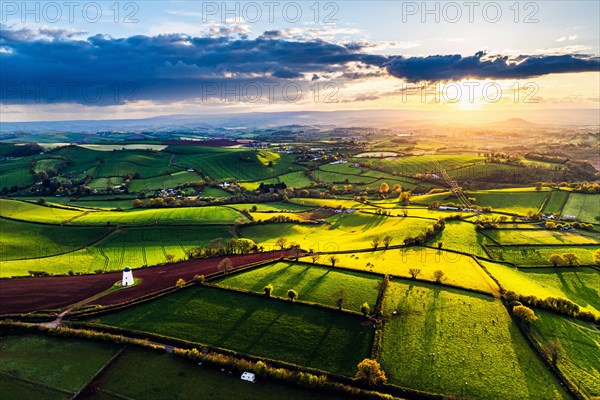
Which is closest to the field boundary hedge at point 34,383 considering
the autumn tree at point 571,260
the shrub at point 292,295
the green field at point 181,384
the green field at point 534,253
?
the green field at point 181,384

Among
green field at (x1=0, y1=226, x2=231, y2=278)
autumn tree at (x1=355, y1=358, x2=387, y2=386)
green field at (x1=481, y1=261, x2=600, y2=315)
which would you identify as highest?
green field at (x1=0, y1=226, x2=231, y2=278)

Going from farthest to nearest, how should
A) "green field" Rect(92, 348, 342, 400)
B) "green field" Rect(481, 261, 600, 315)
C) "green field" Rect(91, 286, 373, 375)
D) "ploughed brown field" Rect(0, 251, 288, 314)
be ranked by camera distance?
"green field" Rect(481, 261, 600, 315) → "ploughed brown field" Rect(0, 251, 288, 314) → "green field" Rect(91, 286, 373, 375) → "green field" Rect(92, 348, 342, 400)

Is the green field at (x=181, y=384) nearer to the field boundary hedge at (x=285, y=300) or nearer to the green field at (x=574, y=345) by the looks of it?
the field boundary hedge at (x=285, y=300)

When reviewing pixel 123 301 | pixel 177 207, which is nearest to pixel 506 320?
pixel 123 301

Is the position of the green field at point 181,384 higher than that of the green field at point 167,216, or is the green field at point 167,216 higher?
the green field at point 167,216

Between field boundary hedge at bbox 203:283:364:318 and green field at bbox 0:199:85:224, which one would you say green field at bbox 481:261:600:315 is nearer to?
field boundary hedge at bbox 203:283:364:318

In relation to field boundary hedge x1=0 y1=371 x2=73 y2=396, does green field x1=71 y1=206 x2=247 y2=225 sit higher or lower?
higher

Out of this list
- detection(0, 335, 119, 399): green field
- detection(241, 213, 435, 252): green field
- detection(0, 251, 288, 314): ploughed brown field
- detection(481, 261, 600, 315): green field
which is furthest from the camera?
detection(241, 213, 435, 252): green field

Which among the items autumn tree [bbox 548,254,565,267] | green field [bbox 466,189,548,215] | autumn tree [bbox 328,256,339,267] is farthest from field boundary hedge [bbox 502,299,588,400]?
green field [bbox 466,189,548,215]
